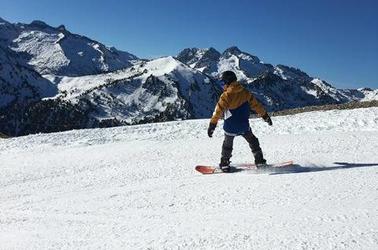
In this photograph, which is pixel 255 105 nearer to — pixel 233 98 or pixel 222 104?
pixel 233 98

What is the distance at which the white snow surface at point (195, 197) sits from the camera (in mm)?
6117

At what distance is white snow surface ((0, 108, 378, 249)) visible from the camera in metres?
6.12

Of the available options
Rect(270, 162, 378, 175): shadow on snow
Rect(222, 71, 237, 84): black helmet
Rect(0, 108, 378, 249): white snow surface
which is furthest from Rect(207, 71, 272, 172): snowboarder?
Rect(0, 108, 378, 249): white snow surface

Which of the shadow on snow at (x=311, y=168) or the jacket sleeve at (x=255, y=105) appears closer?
the shadow on snow at (x=311, y=168)

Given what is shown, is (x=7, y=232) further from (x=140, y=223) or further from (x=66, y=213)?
(x=140, y=223)

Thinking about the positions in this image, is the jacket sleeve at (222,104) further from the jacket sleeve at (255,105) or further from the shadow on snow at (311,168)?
the shadow on snow at (311,168)

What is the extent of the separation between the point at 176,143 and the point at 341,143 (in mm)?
5603

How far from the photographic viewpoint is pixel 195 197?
8.34 meters

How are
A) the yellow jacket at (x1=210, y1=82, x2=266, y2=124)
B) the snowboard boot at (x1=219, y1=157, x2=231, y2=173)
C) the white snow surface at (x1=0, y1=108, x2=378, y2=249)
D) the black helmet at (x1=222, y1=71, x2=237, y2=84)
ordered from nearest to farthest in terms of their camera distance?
the white snow surface at (x1=0, y1=108, x2=378, y2=249), the yellow jacket at (x1=210, y1=82, x2=266, y2=124), the black helmet at (x1=222, y1=71, x2=237, y2=84), the snowboard boot at (x1=219, y1=157, x2=231, y2=173)

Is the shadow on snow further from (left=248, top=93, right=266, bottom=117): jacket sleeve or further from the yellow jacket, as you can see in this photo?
the yellow jacket

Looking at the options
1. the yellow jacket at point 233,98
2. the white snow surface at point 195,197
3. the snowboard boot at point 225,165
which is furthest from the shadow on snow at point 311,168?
the yellow jacket at point 233,98

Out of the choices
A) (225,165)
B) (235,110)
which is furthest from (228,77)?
(225,165)

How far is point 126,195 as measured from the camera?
30.1 feet

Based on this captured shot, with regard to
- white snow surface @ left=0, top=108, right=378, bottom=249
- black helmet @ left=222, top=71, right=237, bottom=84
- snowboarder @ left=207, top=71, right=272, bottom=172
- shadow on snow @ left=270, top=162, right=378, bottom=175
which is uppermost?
black helmet @ left=222, top=71, right=237, bottom=84
